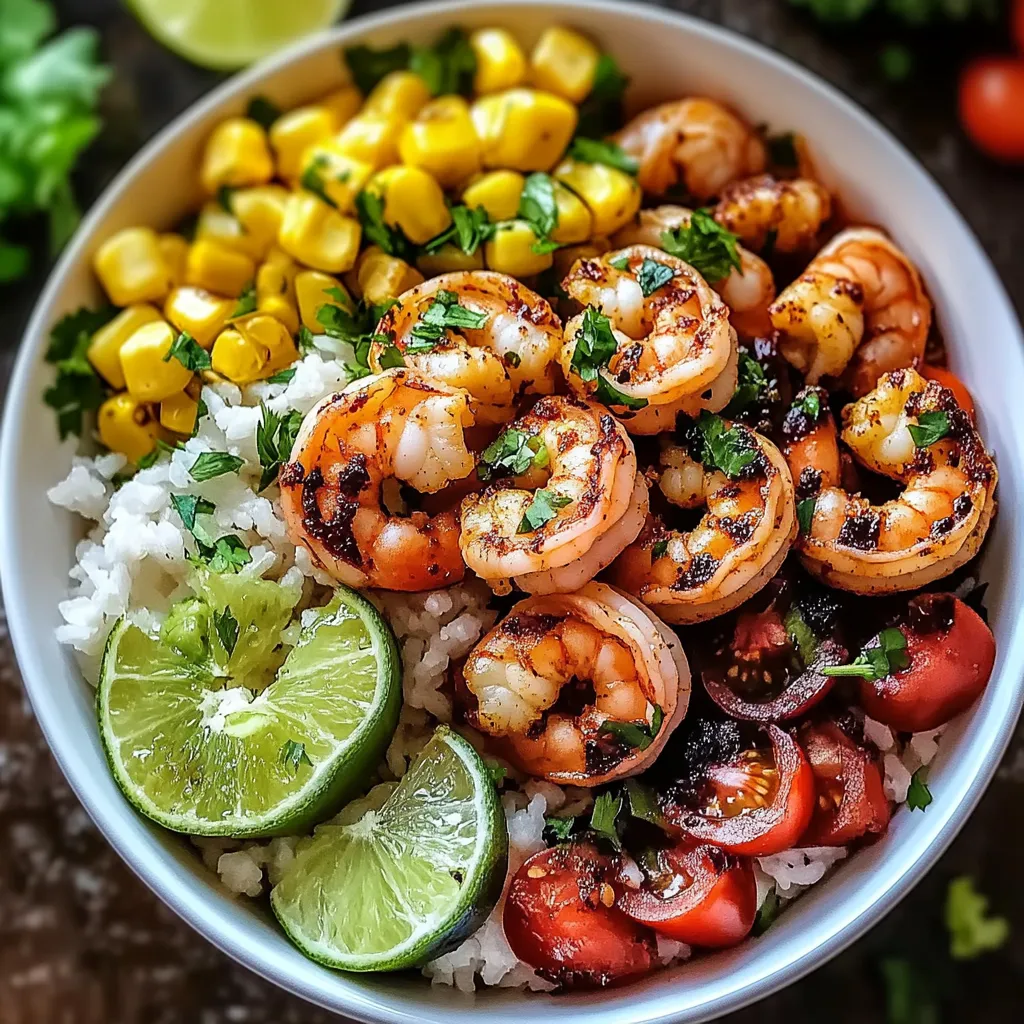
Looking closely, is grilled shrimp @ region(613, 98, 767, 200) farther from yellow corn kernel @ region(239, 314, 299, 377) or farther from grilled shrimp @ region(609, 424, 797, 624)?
yellow corn kernel @ region(239, 314, 299, 377)

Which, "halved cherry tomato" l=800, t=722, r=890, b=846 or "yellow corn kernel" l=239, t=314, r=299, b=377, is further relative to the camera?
"yellow corn kernel" l=239, t=314, r=299, b=377

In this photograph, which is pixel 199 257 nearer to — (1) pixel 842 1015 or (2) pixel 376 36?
(2) pixel 376 36

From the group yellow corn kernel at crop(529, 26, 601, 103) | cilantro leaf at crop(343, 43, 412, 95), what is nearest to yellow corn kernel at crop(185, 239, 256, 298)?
cilantro leaf at crop(343, 43, 412, 95)

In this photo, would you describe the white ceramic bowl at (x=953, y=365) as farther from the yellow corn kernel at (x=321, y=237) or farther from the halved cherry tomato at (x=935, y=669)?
the yellow corn kernel at (x=321, y=237)

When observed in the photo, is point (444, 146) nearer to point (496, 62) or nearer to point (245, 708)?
point (496, 62)

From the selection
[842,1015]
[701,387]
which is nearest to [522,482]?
[701,387]

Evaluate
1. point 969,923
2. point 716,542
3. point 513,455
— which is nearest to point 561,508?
point 513,455
